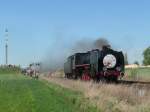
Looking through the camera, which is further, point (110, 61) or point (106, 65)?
point (106, 65)

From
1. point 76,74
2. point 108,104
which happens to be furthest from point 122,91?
point 76,74

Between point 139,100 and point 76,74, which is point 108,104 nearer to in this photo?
point 139,100

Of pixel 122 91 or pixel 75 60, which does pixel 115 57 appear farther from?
pixel 122 91

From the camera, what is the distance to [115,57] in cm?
4897

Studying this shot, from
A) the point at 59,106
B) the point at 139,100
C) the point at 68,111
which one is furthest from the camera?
the point at 139,100

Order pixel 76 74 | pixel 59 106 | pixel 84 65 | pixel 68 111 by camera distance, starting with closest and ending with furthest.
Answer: pixel 68 111, pixel 59 106, pixel 84 65, pixel 76 74

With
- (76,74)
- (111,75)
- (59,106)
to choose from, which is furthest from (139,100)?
(76,74)

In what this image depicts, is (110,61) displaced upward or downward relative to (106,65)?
upward

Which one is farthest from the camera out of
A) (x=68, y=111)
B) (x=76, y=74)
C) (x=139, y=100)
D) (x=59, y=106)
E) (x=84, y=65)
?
(x=76, y=74)

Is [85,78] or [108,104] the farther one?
[85,78]

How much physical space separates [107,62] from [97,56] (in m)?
1.13

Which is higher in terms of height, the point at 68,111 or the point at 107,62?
the point at 107,62

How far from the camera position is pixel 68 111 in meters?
19.5

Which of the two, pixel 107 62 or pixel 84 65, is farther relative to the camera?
pixel 84 65
